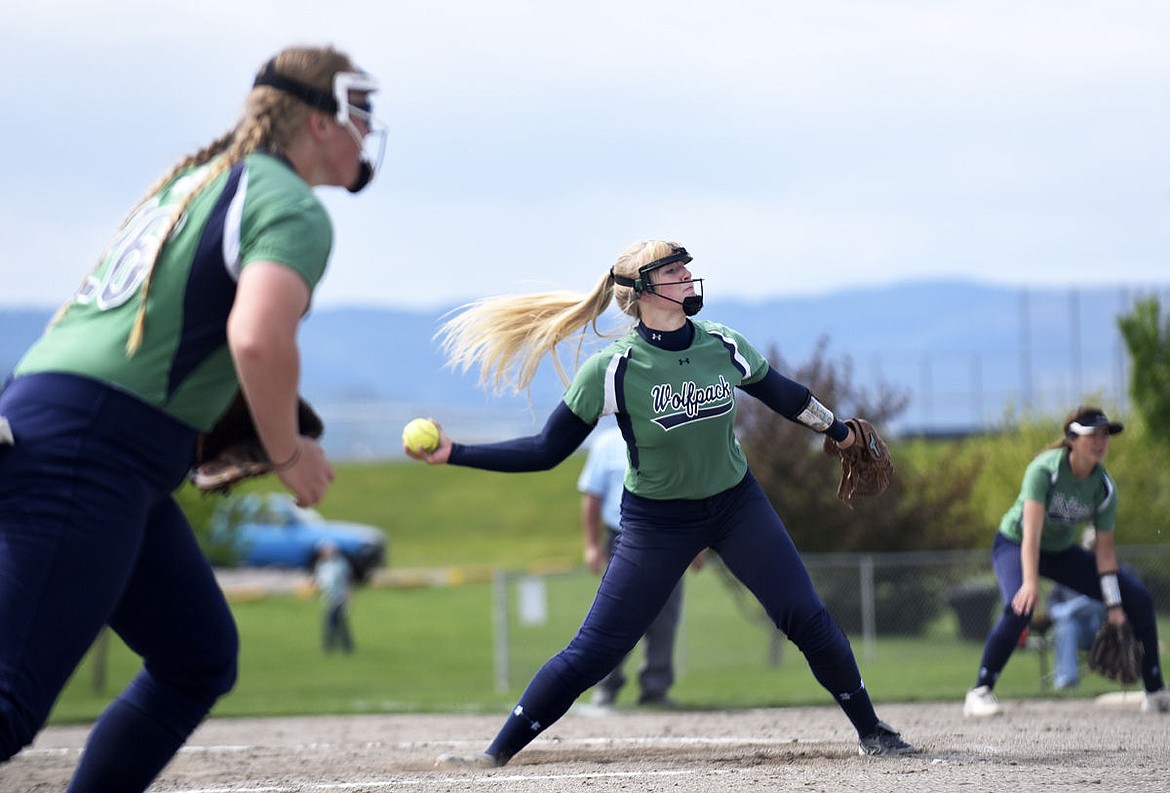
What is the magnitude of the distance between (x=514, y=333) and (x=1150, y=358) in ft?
45.4

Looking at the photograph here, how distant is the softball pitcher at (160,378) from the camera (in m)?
3.38

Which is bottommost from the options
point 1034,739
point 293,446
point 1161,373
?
point 1161,373

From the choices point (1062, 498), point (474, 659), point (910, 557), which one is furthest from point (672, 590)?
point (474, 659)

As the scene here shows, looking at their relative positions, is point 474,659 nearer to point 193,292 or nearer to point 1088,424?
point 1088,424

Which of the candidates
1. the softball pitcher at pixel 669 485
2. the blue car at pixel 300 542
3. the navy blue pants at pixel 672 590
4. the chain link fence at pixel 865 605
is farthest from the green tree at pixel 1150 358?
the blue car at pixel 300 542

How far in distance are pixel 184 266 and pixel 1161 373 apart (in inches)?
670

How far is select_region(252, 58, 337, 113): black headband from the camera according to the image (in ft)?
12.4

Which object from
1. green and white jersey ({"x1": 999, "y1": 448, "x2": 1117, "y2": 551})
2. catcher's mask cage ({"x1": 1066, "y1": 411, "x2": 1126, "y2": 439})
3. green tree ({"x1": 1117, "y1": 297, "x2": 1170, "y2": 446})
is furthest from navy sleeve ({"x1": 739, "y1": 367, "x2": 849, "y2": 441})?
green tree ({"x1": 1117, "y1": 297, "x2": 1170, "y2": 446})

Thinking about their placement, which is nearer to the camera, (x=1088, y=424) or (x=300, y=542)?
(x=1088, y=424)

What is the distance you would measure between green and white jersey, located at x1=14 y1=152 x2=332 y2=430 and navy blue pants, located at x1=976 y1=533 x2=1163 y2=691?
6.18 meters

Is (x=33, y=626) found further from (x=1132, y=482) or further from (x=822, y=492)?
(x=1132, y=482)

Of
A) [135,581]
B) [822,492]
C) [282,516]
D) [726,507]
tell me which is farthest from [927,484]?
[282,516]

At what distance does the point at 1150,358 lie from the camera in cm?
1838

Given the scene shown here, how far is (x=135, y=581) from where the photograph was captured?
388 centimetres
